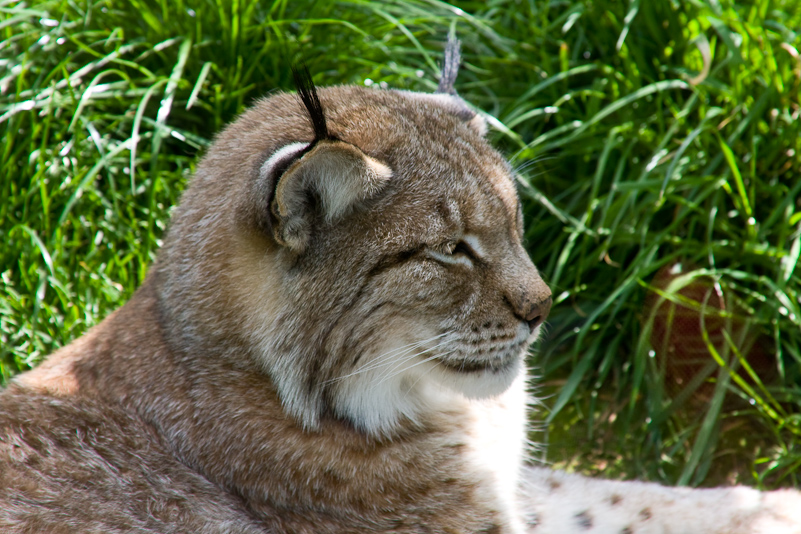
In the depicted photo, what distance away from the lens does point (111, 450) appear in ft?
8.64

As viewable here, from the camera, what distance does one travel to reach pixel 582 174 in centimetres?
476

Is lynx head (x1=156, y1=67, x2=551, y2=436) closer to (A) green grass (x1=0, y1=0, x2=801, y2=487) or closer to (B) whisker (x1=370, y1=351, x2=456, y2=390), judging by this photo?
(B) whisker (x1=370, y1=351, x2=456, y2=390)

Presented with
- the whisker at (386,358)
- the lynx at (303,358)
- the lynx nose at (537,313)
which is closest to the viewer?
the lynx at (303,358)

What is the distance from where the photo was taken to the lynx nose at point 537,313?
2.81 meters

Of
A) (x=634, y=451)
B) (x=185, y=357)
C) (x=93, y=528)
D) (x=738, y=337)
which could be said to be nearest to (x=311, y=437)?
(x=185, y=357)

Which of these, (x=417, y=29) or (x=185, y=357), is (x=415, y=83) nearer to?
(x=417, y=29)

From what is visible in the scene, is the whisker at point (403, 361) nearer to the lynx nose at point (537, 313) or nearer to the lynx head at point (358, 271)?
the lynx head at point (358, 271)

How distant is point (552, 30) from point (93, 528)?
3.94m

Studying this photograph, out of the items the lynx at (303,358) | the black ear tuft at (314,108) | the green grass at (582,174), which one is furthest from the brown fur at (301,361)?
the green grass at (582,174)

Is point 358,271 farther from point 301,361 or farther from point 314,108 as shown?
point 314,108

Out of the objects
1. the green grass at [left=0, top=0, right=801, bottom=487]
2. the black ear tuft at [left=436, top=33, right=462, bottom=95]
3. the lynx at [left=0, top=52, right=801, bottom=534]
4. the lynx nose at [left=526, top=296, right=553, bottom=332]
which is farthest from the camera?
the green grass at [left=0, top=0, right=801, bottom=487]

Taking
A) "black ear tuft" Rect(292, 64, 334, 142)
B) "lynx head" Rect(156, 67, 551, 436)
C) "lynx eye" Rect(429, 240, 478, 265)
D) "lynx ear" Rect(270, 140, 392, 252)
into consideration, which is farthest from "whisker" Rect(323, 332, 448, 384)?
"black ear tuft" Rect(292, 64, 334, 142)

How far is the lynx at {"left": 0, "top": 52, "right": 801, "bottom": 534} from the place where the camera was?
2566mm

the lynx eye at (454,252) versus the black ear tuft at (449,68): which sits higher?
the black ear tuft at (449,68)
